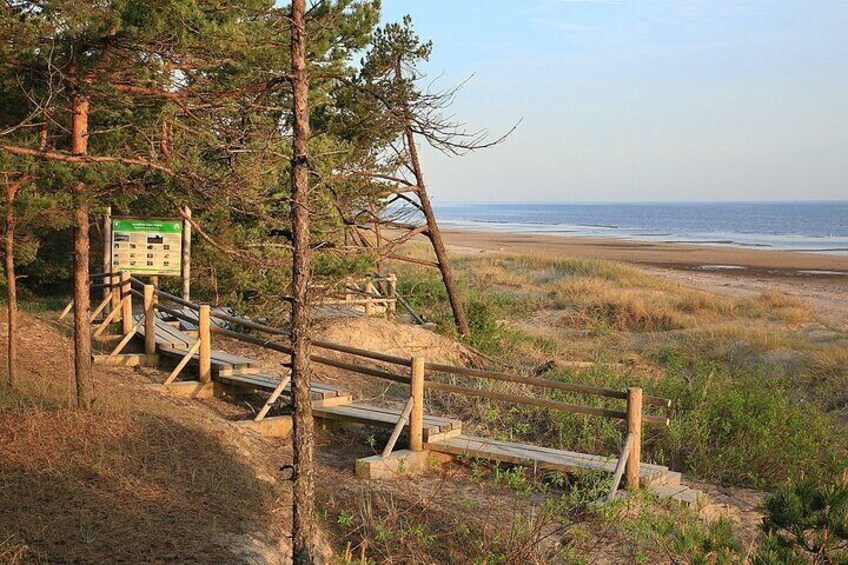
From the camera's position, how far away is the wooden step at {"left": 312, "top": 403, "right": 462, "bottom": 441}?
9.59 m

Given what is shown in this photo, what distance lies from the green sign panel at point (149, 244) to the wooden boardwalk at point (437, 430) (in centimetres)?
147

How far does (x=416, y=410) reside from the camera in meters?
9.37

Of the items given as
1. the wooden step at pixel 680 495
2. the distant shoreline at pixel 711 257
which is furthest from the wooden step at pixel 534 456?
the distant shoreline at pixel 711 257

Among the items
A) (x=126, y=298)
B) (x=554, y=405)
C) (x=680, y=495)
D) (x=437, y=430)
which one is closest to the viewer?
(x=680, y=495)

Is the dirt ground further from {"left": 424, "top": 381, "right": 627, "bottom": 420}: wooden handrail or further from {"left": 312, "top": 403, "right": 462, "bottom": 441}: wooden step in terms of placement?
{"left": 424, "top": 381, "right": 627, "bottom": 420}: wooden handrail

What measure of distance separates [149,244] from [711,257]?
45045 mm

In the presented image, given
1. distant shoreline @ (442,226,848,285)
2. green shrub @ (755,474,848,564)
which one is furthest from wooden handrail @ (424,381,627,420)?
distant shoreline @ (442,226,848,285)

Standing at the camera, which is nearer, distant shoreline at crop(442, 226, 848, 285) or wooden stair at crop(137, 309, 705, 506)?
wooden stair at crop(137, 309, 705, 506)

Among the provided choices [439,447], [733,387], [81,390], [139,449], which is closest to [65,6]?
[81,390]

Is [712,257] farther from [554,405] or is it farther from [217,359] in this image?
[554,405]

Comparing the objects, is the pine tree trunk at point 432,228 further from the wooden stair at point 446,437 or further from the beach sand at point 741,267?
the beach sand at point 741,267

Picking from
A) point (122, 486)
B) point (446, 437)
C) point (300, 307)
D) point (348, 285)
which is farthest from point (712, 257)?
point (300, 307)

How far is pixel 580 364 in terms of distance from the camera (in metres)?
15.0

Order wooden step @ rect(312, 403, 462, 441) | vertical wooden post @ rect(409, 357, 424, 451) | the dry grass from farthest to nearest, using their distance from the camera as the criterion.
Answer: wooden step @ rect(312, 403, 462, 441)
vertical wooden post @ rect(409, 357, 424, 451)
the dry grass
